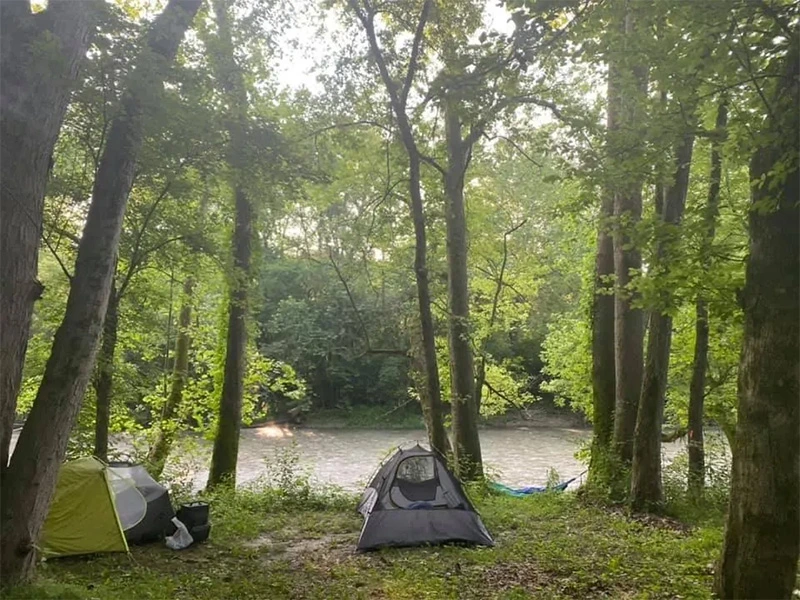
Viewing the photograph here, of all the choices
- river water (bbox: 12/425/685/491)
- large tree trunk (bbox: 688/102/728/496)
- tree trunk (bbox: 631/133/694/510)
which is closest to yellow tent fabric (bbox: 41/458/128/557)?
river water (bbox: 12/425/685/491)

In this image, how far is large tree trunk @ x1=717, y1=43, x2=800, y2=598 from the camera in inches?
138

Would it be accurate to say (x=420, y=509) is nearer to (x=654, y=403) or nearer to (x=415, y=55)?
(x=654, y=403)

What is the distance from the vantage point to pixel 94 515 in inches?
231

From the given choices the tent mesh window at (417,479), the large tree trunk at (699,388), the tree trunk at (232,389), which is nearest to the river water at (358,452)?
the tree trunk at (232,389)

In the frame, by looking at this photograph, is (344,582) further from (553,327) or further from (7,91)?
(553,327)

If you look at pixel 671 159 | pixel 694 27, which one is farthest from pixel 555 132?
pixel 694 27

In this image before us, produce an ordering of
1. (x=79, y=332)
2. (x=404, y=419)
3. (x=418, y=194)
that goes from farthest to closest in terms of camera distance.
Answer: (x=404, y=419)
(x=418, y=194)
(x=79, y=332)

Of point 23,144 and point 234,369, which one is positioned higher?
point 23,144

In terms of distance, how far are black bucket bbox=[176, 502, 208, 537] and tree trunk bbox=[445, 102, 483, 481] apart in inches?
161

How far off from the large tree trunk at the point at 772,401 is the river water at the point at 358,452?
6104mm

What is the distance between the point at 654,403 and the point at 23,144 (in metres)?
6.76

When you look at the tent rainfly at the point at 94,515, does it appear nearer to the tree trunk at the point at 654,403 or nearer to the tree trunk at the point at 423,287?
the tree trunk at the point at 423,287

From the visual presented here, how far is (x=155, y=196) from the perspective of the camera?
695 centimetres

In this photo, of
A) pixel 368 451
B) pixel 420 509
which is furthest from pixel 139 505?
pixel 368 451
